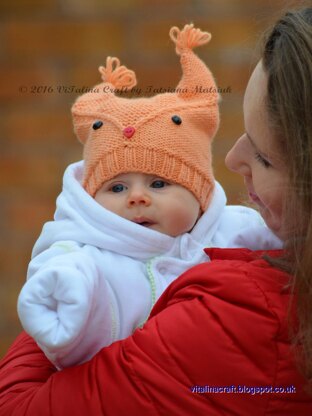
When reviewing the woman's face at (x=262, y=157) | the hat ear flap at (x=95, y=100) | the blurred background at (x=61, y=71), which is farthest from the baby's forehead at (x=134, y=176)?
the blurred background at (x=61, y=71)

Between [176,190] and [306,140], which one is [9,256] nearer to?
[176,190]

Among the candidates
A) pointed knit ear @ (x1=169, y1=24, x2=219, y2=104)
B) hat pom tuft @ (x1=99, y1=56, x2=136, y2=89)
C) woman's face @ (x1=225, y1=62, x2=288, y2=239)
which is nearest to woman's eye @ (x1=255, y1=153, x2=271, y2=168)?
woman's face @ (x1=225, y1=62, x2=288, y2=239)

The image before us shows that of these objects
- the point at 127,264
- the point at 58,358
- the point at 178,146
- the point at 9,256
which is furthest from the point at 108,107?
the point at 9,256

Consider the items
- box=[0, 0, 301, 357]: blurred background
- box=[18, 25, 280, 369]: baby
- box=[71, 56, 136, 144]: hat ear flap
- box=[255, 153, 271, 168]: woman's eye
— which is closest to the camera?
box=[255, 153, 271, 168]: woman's eye

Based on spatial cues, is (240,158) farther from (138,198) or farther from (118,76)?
(118,76)

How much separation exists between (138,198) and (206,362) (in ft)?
1.41

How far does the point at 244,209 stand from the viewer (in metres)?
1.64

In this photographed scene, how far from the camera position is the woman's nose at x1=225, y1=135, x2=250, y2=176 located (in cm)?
121

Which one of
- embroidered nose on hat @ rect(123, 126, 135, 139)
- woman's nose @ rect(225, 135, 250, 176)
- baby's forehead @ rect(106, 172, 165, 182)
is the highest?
embroidered nose on hat @ rect(123, 126, 135, 139)

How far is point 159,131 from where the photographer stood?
57.3 inches

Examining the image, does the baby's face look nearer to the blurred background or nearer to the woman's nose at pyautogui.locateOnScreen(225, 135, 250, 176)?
the woman's nose at pyautogui.locateOnScreen(225, 135, 250, 176)

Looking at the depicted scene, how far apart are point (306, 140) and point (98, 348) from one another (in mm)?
519

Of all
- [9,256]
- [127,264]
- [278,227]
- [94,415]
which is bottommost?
[9,256]

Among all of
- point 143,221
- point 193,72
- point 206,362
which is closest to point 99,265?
point 143,221
